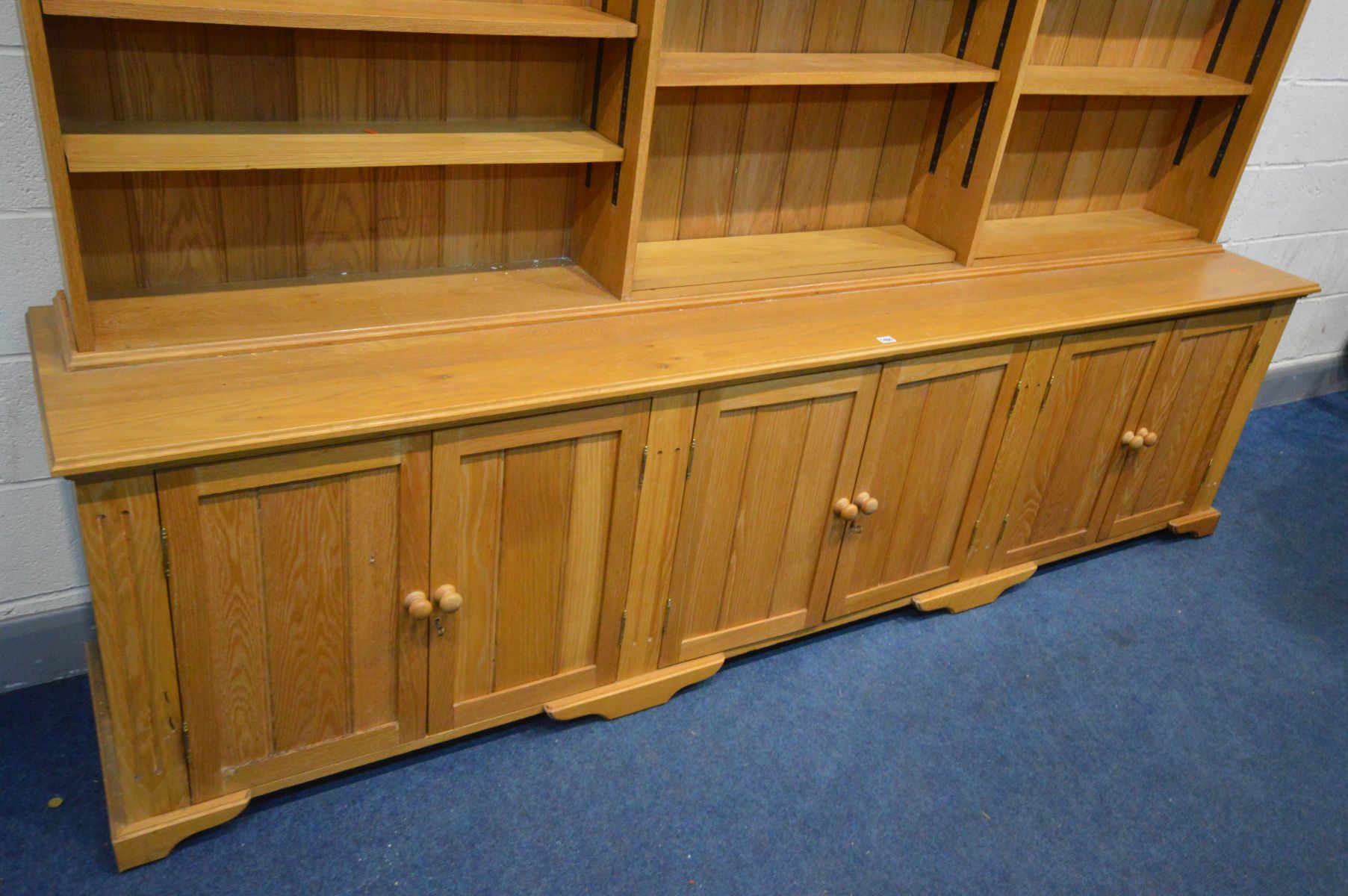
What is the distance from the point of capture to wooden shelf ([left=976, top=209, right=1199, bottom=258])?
268 centimetres

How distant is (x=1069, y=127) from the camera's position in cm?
277

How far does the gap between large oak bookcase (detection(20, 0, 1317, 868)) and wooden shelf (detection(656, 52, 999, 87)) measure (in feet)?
0.04

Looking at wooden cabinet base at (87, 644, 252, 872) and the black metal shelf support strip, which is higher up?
the black metal shelf support strip

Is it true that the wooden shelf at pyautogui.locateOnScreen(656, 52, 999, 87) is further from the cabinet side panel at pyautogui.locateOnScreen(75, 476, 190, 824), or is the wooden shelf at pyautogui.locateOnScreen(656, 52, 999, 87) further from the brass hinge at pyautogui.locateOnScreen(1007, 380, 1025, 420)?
the cabinet side panel at pyautogui.locateOnScreen(75, 476, 190, 824)

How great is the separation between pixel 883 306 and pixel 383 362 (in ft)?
3.63

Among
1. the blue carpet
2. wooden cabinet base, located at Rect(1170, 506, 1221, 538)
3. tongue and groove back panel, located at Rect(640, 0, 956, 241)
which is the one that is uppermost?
tongue and groove back panel, located at Rect(640, 0, 956, 241)

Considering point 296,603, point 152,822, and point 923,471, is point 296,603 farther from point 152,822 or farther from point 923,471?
point 923,471

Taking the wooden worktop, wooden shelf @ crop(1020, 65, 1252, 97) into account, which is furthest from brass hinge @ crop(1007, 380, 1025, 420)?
wooden shelf @ crop(1020, 65, 1252, 97)

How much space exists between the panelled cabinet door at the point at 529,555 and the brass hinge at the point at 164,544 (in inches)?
16.5

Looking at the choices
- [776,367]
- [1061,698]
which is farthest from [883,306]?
[1061,698]

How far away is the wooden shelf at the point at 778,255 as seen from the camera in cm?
223

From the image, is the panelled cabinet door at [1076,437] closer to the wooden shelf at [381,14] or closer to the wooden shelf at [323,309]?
the wooden shelf at [323,309]

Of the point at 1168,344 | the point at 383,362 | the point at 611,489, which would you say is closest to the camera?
the point at 383,362

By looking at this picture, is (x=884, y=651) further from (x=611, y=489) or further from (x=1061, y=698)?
(x=611, y=489)
